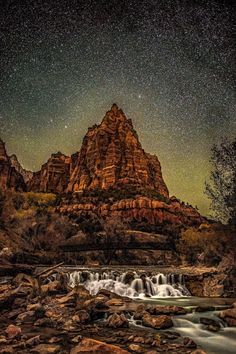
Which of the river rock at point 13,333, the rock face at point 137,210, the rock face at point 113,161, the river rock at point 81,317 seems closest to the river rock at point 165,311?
the river rock at point 81,317

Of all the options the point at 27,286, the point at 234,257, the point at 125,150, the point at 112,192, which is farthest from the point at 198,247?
the point at 125,150

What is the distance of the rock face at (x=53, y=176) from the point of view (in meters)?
162

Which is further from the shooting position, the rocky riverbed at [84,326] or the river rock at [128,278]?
the river rock at [128,278]

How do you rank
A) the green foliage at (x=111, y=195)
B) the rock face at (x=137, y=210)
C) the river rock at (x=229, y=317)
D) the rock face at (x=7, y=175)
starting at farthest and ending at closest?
the rock face at (x=7, y=175) → the green foliage at (x=111, y=195) → the rock face at (x=137, y=210) → the river rock at (x=229, y=317)

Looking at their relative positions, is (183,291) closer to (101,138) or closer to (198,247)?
(198,247)

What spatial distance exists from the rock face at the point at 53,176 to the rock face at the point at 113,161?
15.3m

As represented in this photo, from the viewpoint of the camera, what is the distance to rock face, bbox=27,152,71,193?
162 m

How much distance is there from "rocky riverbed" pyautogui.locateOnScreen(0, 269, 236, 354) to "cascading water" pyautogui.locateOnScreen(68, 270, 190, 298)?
24.3ft

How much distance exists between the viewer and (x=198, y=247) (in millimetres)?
46688

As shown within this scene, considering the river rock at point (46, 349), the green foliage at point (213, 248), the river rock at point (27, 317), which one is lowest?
the river rock at point (46, 349)

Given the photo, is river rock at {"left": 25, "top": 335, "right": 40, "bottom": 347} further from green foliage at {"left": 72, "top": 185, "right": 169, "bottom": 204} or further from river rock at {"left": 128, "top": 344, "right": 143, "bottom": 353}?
green foliage at {"left": 72, "top": 185, "right": 169, "bottom": 204}

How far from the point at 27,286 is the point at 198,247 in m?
34.7

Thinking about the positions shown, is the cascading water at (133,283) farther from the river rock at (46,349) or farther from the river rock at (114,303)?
the river rock at (46,349)

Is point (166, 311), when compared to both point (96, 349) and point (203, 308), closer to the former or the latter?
point (203, 308)
